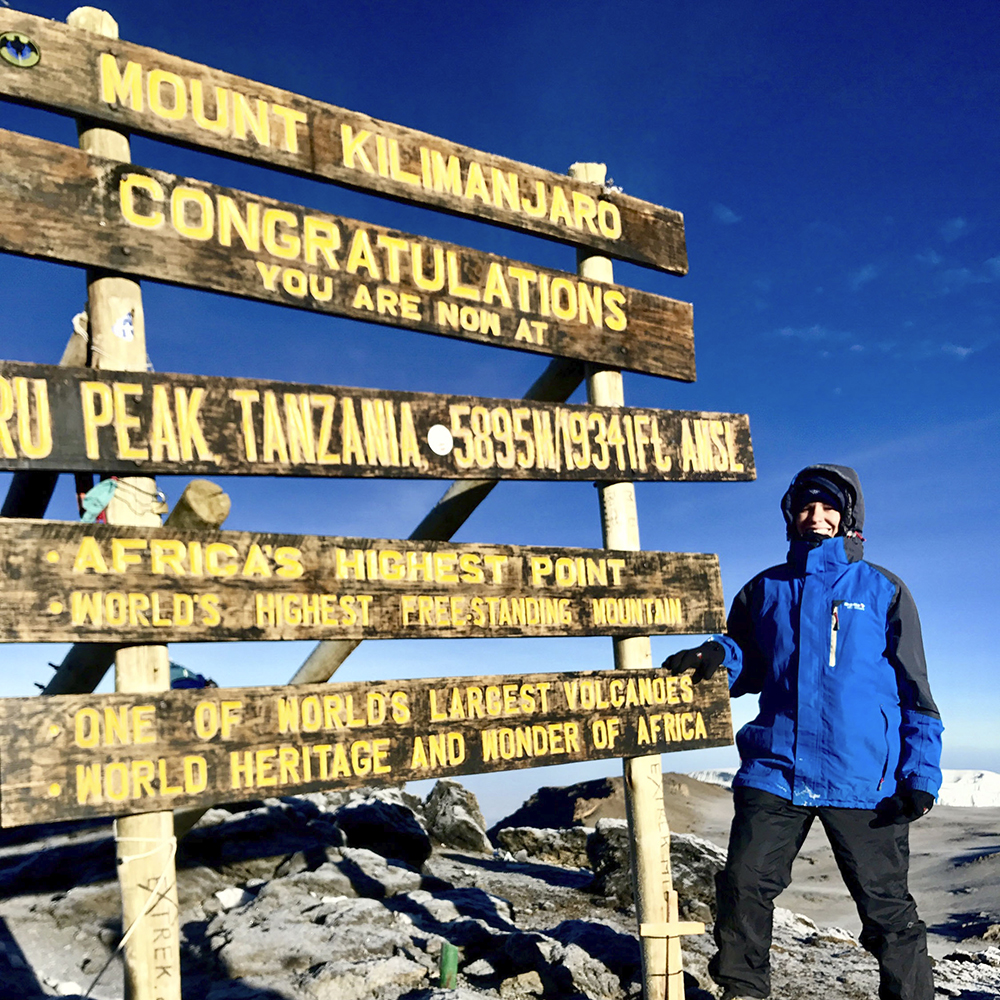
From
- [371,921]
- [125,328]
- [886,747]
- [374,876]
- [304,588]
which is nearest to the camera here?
[125,328]

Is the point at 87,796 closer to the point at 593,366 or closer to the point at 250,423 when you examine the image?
the point at 250,423

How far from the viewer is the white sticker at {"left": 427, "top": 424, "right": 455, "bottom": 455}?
4.33 meters

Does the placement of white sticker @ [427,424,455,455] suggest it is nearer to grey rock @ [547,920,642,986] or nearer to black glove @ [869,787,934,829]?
black glove @ [869,787,934,829]

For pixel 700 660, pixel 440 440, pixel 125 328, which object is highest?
pixel 125 328

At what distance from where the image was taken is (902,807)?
4098 millimetres

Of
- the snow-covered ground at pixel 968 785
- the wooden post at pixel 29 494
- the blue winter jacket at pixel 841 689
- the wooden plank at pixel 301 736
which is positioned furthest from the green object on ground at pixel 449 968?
the snow-covered ground at pixel 968 785

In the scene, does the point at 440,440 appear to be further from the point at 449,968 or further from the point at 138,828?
the point at 449,968

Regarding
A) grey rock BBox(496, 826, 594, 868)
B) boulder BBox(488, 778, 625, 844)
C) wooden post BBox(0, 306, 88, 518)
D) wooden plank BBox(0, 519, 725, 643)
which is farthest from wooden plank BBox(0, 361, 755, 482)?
boulder BBox(488, 778, 625, 844)

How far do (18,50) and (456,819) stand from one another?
9696mm

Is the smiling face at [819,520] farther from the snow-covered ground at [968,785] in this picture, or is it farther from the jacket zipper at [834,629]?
the snow-covered ground at [968,785]

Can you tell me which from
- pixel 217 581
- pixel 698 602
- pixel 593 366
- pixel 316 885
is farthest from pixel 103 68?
pixel 316 885

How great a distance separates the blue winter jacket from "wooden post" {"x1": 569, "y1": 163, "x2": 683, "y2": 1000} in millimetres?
648

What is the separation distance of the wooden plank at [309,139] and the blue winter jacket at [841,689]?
2080 millimetres

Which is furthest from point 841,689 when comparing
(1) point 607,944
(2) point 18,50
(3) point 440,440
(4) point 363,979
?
(2) point 18,50
